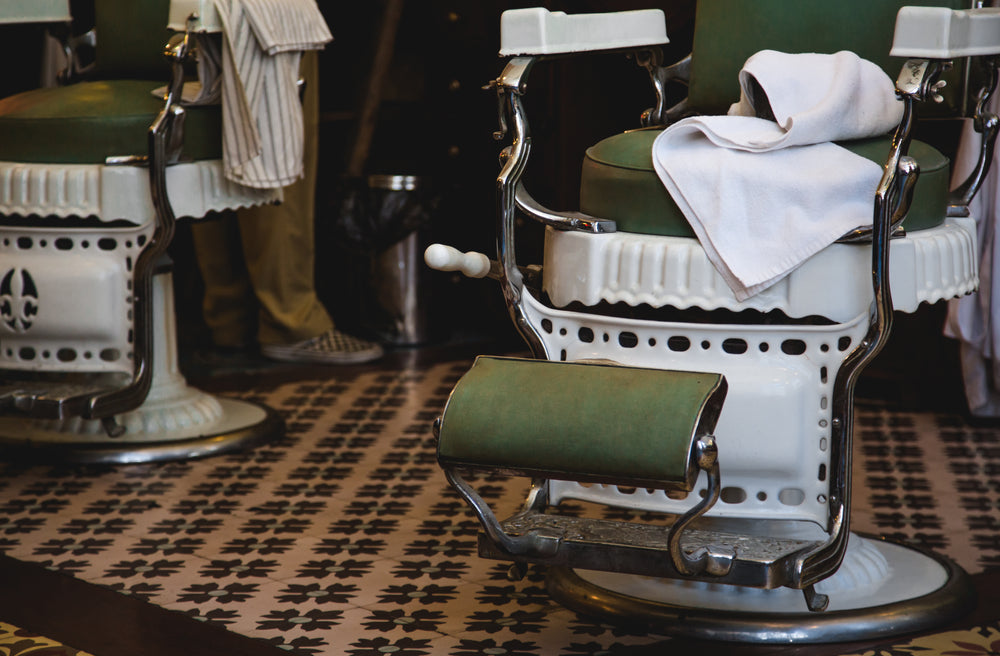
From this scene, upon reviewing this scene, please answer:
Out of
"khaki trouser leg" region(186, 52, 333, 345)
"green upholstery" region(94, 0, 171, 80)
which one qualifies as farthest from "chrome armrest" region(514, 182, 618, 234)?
"khaki trouser leg" region(186, 52, 333, 345)

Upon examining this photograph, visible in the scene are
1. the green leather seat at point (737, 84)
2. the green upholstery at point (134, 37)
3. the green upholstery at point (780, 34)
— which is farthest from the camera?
the green upholstery at point (134, 37)

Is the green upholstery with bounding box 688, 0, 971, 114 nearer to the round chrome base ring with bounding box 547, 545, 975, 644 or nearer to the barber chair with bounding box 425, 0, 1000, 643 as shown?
the barber chair with bounding box 425, 0, 1000, 643

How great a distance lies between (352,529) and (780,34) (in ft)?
3.74

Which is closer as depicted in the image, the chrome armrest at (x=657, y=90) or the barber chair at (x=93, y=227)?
the chrome armrest at (x=657, y=90)

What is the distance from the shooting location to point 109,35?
9.84ft


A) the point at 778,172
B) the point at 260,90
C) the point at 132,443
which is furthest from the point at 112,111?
the point at 778,172

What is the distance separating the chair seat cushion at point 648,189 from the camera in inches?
70.5

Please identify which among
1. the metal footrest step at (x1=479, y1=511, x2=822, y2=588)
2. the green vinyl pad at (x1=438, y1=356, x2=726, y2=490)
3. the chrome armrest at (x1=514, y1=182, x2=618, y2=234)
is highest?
the chrome armrest at (x1=514, y1=182, x2=618, y2=234)

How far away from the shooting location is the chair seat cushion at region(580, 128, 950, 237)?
1.79 meters

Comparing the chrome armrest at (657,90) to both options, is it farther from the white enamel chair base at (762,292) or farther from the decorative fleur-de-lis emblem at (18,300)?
the decorative fleur-de-lis emblem at (18,300)

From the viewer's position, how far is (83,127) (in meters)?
2.67

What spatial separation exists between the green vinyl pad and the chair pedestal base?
1.26ft

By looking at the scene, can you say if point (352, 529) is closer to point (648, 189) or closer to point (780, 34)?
point (648, 189)

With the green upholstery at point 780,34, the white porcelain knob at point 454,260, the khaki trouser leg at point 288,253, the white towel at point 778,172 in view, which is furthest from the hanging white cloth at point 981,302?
the khaki trouser leg at point 288,253
